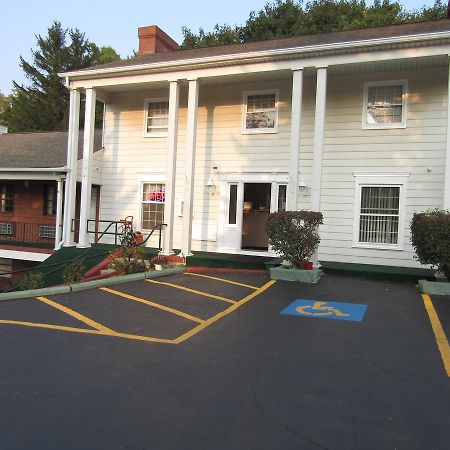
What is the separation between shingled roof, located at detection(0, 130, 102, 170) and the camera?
16.1m

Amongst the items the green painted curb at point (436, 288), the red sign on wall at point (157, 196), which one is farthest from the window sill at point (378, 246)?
the red sign on wall at point (157, 196)

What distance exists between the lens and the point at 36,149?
715 inches

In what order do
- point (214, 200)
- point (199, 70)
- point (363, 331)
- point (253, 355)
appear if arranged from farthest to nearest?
point (214, 200), point (199, 70), point (363, 331), point (253, 355)

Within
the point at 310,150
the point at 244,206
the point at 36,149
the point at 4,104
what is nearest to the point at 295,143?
the point at 310,150

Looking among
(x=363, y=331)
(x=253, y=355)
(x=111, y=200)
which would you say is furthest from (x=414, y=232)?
(x=111, y=200)

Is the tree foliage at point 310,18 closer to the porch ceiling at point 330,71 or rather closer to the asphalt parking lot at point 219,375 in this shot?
the porch ceiling at point 330,71

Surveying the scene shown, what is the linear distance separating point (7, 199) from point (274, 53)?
485 inches

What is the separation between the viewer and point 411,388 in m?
4.23

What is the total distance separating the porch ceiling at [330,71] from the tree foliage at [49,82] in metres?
29.4

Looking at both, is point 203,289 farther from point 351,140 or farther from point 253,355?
point 351,140

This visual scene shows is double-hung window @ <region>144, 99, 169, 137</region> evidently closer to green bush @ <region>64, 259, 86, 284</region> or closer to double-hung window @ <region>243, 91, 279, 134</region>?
Result: double-hung window @ <region>243, 91, 279, 134</region>

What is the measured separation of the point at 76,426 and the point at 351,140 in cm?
1093

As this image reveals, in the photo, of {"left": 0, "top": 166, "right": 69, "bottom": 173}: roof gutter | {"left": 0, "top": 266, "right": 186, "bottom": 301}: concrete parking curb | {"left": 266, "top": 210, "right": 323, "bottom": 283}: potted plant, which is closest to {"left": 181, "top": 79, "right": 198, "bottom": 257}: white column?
{"left": 0, "top": 266, "right": 186, "bottom": 301}: concrete parking curb

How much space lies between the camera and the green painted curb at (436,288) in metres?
8.88
